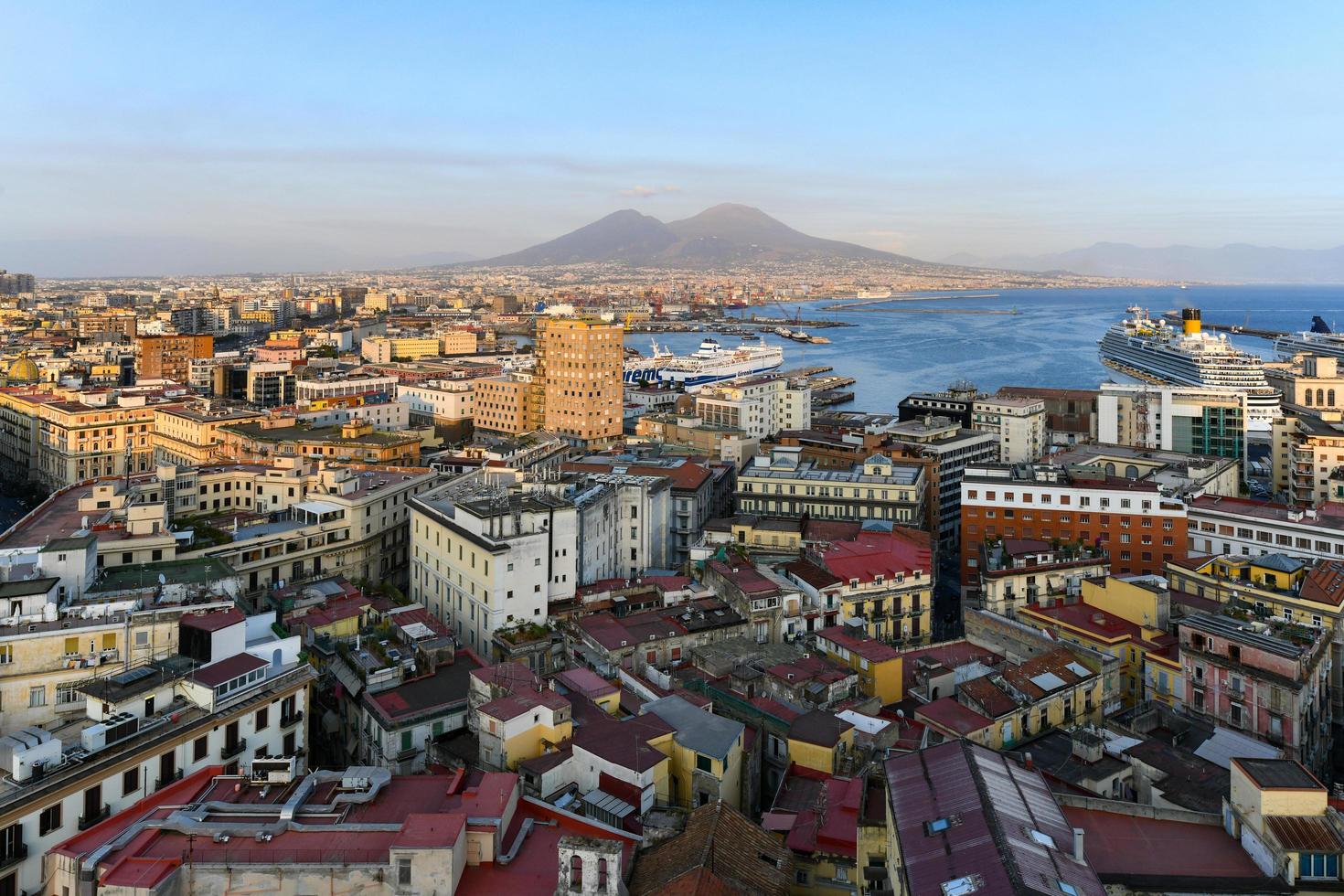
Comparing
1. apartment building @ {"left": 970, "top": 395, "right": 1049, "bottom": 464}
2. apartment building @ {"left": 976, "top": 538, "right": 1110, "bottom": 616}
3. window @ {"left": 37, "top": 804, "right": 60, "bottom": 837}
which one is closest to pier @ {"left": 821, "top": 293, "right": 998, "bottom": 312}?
apartment building @ {"left": 970, "top": 395, "right": 1049, "bottom": 464}

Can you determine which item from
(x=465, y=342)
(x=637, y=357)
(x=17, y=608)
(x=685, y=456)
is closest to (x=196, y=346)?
(x=465, y=342)

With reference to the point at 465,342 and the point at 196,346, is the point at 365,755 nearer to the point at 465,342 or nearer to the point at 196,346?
the point at 196,346

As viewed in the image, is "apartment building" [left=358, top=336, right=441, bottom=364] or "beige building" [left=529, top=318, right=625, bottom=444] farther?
"apartment building" [left=358, top=336, right=441, bottom=364]

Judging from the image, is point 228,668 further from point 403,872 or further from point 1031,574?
point 1031,574

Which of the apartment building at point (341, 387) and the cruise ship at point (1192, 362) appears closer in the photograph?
the cruise ship at point (1192, 362)

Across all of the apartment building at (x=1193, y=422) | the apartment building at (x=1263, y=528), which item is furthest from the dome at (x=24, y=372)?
the apartment building at (x=1193, y=422)

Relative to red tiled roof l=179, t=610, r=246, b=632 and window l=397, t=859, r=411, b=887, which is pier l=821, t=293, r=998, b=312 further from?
window l=397, t=859, r=411, b=887

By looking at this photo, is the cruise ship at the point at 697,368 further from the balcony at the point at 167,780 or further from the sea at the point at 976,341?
the balcony at the point at 167,780
